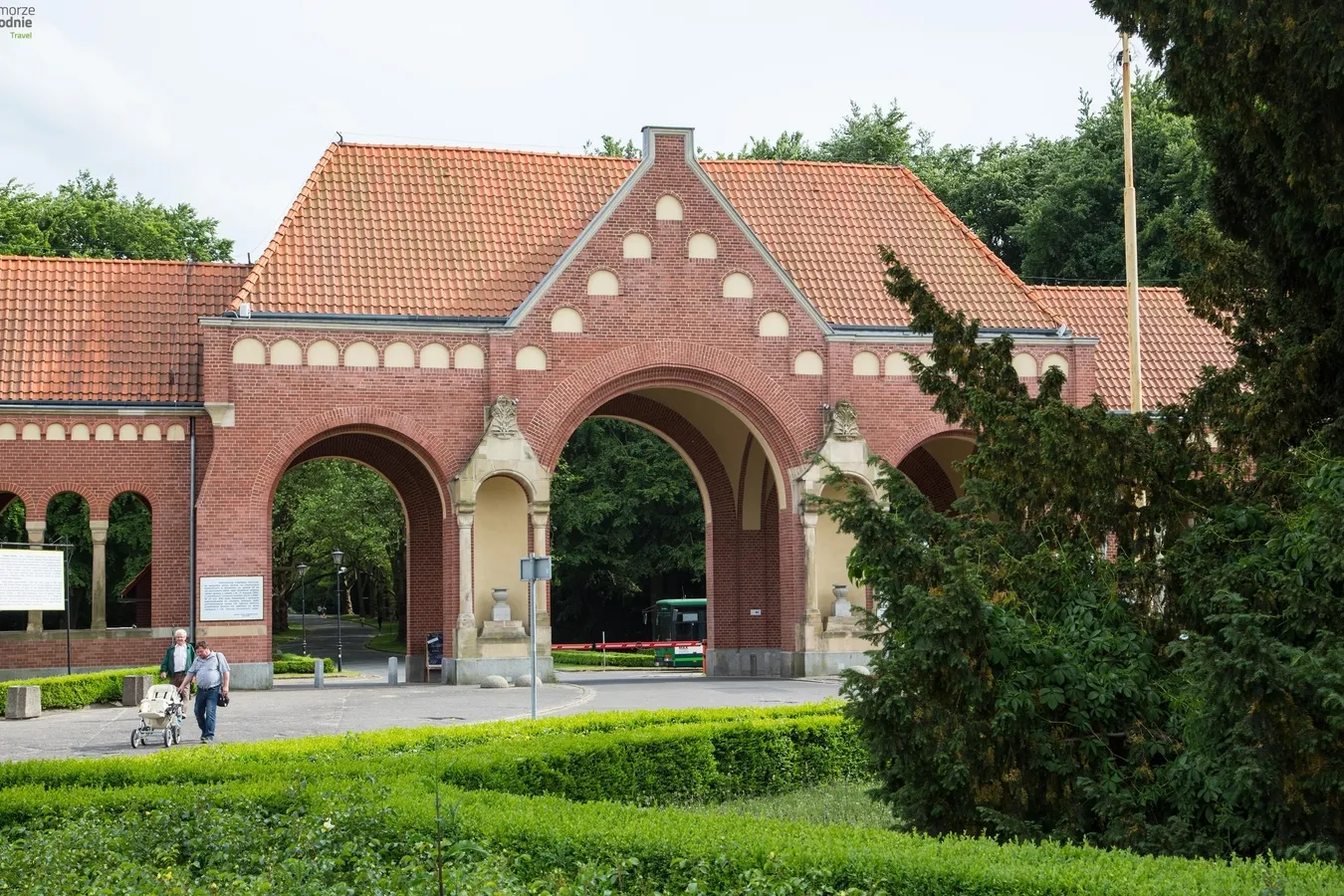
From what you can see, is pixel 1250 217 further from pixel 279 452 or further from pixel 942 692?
pixel 279 452

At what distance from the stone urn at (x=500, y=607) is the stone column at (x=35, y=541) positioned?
830 centimetres

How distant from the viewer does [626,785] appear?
15758 millimetres

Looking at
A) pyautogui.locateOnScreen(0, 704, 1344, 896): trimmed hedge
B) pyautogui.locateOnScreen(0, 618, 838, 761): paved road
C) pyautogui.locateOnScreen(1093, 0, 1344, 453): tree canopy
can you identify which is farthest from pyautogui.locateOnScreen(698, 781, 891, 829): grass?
pyautogui.locateOnScreen(0, 618, 838, 761): paved road

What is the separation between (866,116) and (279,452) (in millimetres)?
37515

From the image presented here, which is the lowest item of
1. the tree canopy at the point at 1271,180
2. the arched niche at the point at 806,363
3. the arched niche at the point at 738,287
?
the tree canopy at the point at 1271,180

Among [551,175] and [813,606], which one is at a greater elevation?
[551,175]

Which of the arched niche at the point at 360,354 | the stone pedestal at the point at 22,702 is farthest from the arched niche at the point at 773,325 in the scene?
the stone pedestal at the point at 22,702

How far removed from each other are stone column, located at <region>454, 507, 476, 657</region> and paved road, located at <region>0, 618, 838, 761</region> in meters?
0.95

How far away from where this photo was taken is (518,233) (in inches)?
1336

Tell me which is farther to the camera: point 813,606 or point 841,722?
point 813,606

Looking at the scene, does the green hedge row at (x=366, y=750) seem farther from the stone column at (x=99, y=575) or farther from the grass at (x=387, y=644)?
the grass at (x=387, y=644)

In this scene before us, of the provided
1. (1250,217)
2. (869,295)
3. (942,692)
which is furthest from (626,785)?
(869,295)

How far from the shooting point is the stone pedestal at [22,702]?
25.1 m

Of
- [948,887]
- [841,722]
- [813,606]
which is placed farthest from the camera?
[813,606]
